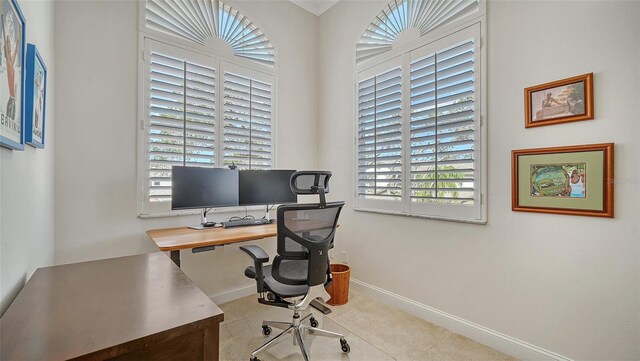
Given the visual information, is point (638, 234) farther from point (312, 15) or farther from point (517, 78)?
point (312, 15)

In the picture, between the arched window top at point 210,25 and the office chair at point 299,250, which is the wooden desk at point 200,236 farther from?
the arched window top at point 210,25

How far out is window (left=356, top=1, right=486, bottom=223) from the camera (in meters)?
2.18

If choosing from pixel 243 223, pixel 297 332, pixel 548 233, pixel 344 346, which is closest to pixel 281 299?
pixel 297 332

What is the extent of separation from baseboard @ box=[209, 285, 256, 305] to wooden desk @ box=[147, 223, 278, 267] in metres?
0.76

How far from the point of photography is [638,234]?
4.97ft

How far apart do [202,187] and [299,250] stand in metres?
1.18

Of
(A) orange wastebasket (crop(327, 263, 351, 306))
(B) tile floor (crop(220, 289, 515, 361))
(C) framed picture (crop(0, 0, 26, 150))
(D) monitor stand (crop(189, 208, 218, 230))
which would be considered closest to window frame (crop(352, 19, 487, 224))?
(A) orange wastebasket (crop(327, 263, 351, 306))

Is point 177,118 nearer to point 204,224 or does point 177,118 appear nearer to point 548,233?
point 204,224

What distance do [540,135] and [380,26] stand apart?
188cm

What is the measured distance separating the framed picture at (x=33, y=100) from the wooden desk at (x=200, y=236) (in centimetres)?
90

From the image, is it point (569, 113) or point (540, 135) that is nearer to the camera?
point (569, 113)

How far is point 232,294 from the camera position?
2.82 m

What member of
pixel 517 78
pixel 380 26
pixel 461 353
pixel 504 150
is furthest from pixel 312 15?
pixel 461 353

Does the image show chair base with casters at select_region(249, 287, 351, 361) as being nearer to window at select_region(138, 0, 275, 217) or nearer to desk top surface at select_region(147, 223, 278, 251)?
desk top surface at select_region(147, 223, 278, 251)
